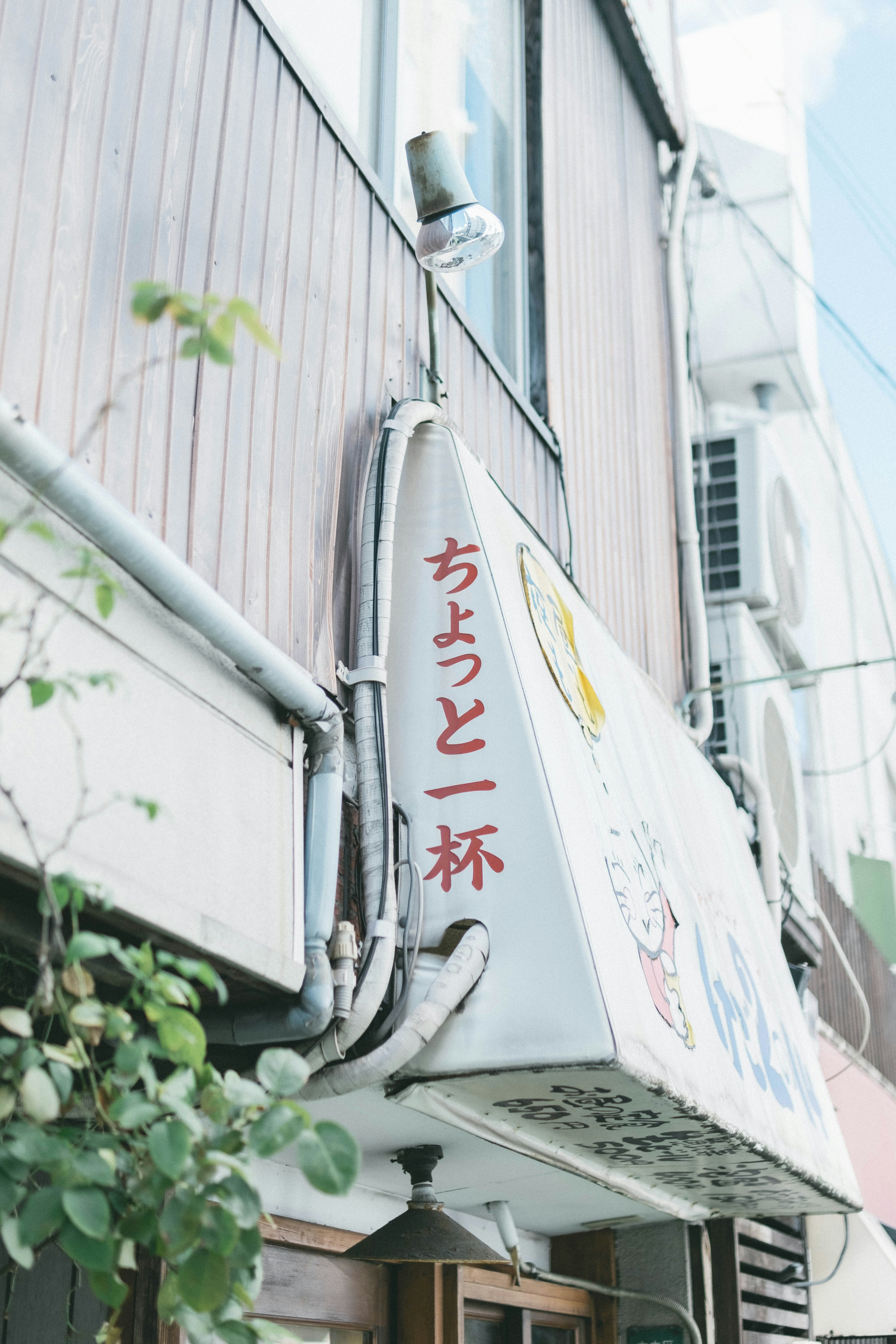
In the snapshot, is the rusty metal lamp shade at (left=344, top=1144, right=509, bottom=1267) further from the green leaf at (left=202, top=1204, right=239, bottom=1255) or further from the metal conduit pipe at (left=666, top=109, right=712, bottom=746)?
the metal conduit pipe at (left=666, top=109, right=712, bottom=746)

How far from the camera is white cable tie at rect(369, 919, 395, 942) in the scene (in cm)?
307

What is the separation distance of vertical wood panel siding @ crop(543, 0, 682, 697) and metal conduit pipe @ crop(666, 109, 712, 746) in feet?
0.22

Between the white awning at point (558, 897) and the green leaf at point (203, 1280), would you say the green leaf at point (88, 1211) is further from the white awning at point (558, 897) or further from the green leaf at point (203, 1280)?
the white awning at point (558, 897)

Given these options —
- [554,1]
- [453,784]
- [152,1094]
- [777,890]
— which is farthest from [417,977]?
[554,1]

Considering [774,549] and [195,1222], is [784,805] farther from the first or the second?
[195,1222]

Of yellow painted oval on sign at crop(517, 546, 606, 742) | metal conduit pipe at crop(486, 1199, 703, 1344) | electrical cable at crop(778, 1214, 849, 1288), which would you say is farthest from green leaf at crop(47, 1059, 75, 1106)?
electrical cable at crop(778, 1214, 849, 1288)

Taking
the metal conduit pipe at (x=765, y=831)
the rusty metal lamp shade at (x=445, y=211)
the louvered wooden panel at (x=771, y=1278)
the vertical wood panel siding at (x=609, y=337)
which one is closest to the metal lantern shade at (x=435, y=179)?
the rusty metal lamp shade at (x=445, y=211)

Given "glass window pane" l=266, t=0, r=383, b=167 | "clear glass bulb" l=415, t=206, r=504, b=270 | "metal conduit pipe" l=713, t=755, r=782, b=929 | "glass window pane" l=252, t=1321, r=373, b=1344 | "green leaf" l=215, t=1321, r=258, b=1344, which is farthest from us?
"metal conduit pipe" l=713, t=755, r=782, b=929

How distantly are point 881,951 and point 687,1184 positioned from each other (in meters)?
7.92

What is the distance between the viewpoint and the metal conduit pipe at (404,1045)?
9.44ft

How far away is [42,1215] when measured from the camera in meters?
1.47

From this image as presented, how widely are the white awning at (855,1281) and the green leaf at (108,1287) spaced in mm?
6349

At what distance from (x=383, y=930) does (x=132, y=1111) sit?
156 cm

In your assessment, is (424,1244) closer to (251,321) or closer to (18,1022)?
(18,1022)
